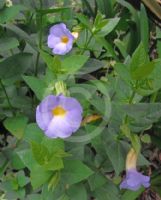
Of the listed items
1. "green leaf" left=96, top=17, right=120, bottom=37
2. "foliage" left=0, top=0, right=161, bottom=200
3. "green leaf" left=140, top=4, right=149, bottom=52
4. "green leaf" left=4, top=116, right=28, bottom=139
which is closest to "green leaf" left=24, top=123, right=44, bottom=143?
"foliage" left=0, top=0, right=161, bottom=200

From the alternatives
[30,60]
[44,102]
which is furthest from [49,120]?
[30,60]

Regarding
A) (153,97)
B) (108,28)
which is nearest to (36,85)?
(108,28)

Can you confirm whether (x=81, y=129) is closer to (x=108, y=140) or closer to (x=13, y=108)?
(x=108, y=140)

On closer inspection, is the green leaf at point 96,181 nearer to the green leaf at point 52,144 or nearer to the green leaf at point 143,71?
the green leaf at point 52,144

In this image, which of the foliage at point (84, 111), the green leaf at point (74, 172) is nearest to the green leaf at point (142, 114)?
the foliage at point (84, 111)

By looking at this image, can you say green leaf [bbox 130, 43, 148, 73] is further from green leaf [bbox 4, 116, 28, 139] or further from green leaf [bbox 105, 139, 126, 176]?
green leaf [bbox 4, 116, 28, 139]

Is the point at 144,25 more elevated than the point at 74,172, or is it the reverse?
the point at 144,25

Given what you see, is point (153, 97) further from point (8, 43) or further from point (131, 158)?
point (8, 43)
